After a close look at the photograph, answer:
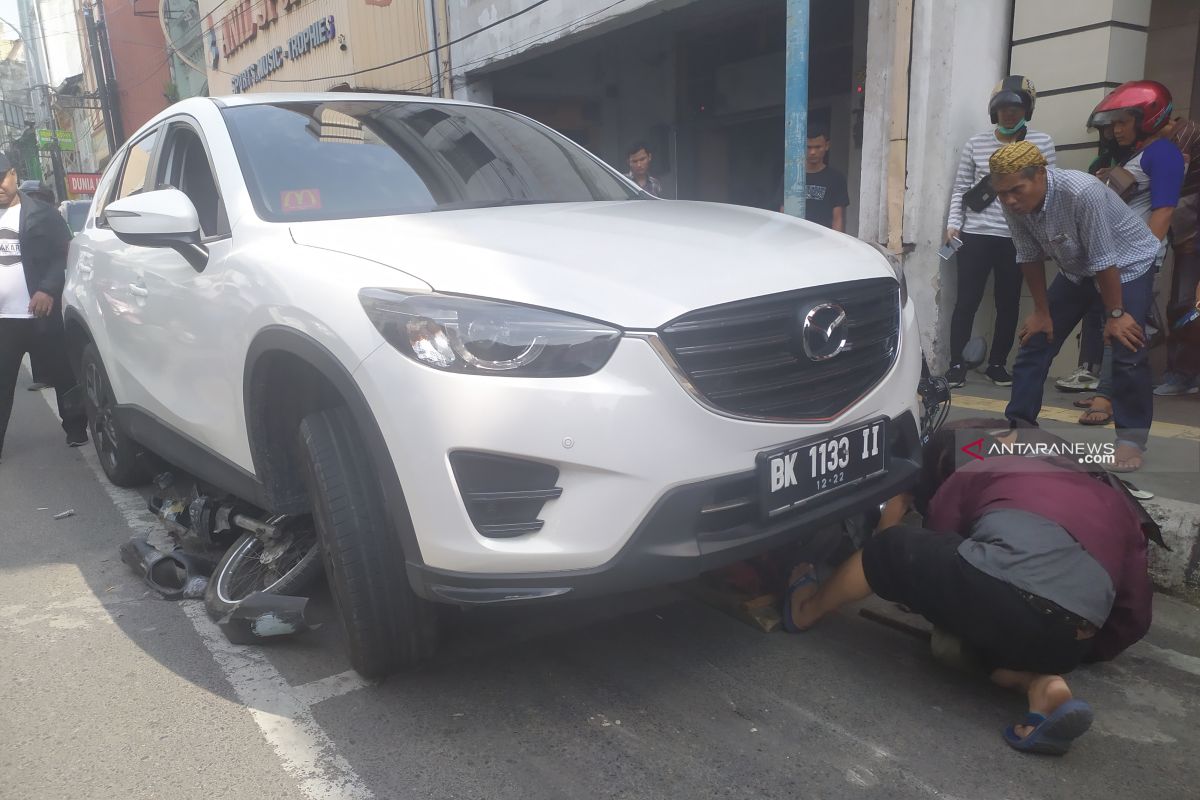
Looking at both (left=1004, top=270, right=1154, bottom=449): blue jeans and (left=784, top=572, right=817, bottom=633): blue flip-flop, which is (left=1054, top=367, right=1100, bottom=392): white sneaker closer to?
(left=1004, top=270, right=1154, bottom=449): blue jeans

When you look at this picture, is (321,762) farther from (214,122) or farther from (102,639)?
(214,122)

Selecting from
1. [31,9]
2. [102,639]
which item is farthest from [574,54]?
[31,9]

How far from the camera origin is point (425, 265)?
212 cm

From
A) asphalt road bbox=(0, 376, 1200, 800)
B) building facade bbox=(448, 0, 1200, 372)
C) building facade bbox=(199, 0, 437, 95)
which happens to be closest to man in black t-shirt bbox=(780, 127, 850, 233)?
building facade bbox=(448, 0, 1200, 372)

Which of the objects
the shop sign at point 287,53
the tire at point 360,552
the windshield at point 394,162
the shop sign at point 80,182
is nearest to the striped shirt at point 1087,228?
the windshield at point 394,162

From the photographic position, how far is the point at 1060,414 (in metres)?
4.63

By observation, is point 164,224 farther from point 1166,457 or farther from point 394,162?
point 1166,457

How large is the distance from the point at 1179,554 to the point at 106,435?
195 inches

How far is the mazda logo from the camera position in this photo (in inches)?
86.7

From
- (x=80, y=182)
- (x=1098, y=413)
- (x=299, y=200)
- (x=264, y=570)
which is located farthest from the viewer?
(x=80, y=182)

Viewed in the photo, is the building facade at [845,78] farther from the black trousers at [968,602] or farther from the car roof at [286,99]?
the black trousers at [968,602]

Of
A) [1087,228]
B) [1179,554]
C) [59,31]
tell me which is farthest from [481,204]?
[59,31]

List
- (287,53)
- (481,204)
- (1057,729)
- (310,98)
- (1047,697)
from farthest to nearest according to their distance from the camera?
(287,53), (310,98), (481,204), (1047,697), (1057,729)

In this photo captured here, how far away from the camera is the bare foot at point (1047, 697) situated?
2178 millimetres
